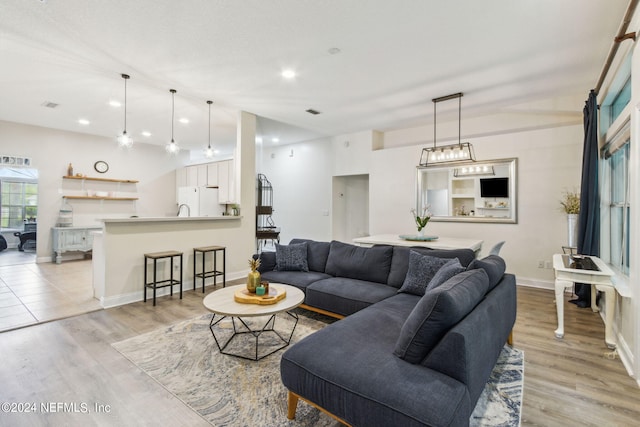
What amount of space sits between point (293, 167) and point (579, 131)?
5.93 m

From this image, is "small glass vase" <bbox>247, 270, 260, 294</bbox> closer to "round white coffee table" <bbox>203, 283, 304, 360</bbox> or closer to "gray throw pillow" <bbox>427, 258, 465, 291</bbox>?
"round white coffee table" <bbox>203, 283, 304, 360</bbox>

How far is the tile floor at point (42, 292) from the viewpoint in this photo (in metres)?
3.47

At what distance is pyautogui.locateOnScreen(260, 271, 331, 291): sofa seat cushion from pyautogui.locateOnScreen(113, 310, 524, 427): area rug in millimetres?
507

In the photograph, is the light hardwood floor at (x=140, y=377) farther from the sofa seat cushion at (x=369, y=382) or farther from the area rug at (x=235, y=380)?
the sofa seat cushion at (x=369, y=382)

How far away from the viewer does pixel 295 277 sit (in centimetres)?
361

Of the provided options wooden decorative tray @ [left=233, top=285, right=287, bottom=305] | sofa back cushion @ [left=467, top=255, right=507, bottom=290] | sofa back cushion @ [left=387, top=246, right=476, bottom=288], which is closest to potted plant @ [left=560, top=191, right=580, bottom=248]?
sofa back cushion @ [left=387, top=246, right=476, bottom=288]

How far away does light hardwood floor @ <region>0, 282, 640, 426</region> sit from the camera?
1.86 meters

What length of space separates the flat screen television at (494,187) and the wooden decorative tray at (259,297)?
4.35m

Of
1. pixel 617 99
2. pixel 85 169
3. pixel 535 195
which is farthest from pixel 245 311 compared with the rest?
pixel 85 169

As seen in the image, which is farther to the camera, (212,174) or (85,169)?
(212,174)

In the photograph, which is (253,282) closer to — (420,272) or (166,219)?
(420,272)

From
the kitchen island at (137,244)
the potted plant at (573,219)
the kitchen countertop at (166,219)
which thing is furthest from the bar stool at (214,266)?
the potted plant at (573,219)

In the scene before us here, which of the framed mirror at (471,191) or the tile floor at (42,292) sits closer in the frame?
the tile floor at (42,292)

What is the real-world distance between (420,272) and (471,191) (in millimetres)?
3365
